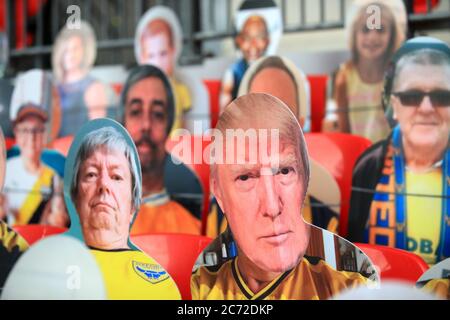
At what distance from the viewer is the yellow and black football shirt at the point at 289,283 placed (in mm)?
1492

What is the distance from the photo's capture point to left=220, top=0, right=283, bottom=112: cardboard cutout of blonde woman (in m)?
2.17

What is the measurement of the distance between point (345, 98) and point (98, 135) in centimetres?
76

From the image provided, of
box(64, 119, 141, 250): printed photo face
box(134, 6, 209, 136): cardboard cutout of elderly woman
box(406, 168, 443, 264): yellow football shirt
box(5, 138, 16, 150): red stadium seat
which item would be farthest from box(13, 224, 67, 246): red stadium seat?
box(406, 168, 443, 264): yellow football shirt

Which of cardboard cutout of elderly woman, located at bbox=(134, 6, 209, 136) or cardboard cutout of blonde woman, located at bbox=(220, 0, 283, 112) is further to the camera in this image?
cardboard cutout of elderly woman, located at bbox=(134, 6, 209, 136)

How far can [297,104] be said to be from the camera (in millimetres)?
1829

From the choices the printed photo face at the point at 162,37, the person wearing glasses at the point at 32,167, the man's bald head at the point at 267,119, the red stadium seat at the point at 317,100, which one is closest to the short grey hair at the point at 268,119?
the man's bald head at the point at 267,119

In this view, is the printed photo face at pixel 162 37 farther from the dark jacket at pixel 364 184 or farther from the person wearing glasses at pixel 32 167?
the dark jacket at pixel 364 184

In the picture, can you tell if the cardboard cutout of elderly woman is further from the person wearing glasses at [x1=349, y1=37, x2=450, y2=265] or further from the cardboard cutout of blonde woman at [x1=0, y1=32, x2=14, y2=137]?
the person wearing glasses at [x1=349, y1=37, x2=450, y2=265]

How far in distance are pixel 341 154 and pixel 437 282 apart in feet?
1.52

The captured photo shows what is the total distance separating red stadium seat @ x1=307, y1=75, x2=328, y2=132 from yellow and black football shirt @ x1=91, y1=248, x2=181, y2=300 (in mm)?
673

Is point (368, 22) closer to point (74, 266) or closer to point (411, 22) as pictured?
point (411, 22)

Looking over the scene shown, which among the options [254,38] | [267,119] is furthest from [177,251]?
[254,38]

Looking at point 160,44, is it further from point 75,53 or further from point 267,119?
point 267,119
